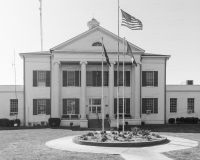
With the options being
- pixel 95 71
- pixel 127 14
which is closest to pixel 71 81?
pixel 95 71

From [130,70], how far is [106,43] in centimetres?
481

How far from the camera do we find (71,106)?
106 ft

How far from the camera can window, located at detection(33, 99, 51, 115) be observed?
31875mm

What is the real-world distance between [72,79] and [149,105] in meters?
10.7

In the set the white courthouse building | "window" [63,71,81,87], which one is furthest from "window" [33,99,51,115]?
"window" [63,71,81,87]

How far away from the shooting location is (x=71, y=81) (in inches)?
1277

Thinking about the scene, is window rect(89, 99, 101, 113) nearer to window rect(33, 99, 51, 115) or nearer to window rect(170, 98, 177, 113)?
window rect(33, 99, 51, 115)

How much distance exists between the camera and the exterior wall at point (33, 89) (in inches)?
1254

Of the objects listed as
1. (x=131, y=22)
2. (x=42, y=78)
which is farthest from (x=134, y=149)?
(x=42, y=78)

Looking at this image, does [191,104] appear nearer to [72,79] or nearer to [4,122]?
[72,79]

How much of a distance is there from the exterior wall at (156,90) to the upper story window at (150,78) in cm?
40

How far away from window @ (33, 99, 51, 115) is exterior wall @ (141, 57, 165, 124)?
12.3m

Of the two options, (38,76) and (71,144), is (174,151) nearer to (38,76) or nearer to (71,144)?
(71,144)

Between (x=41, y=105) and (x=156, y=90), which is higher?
(x=156, y=90)
